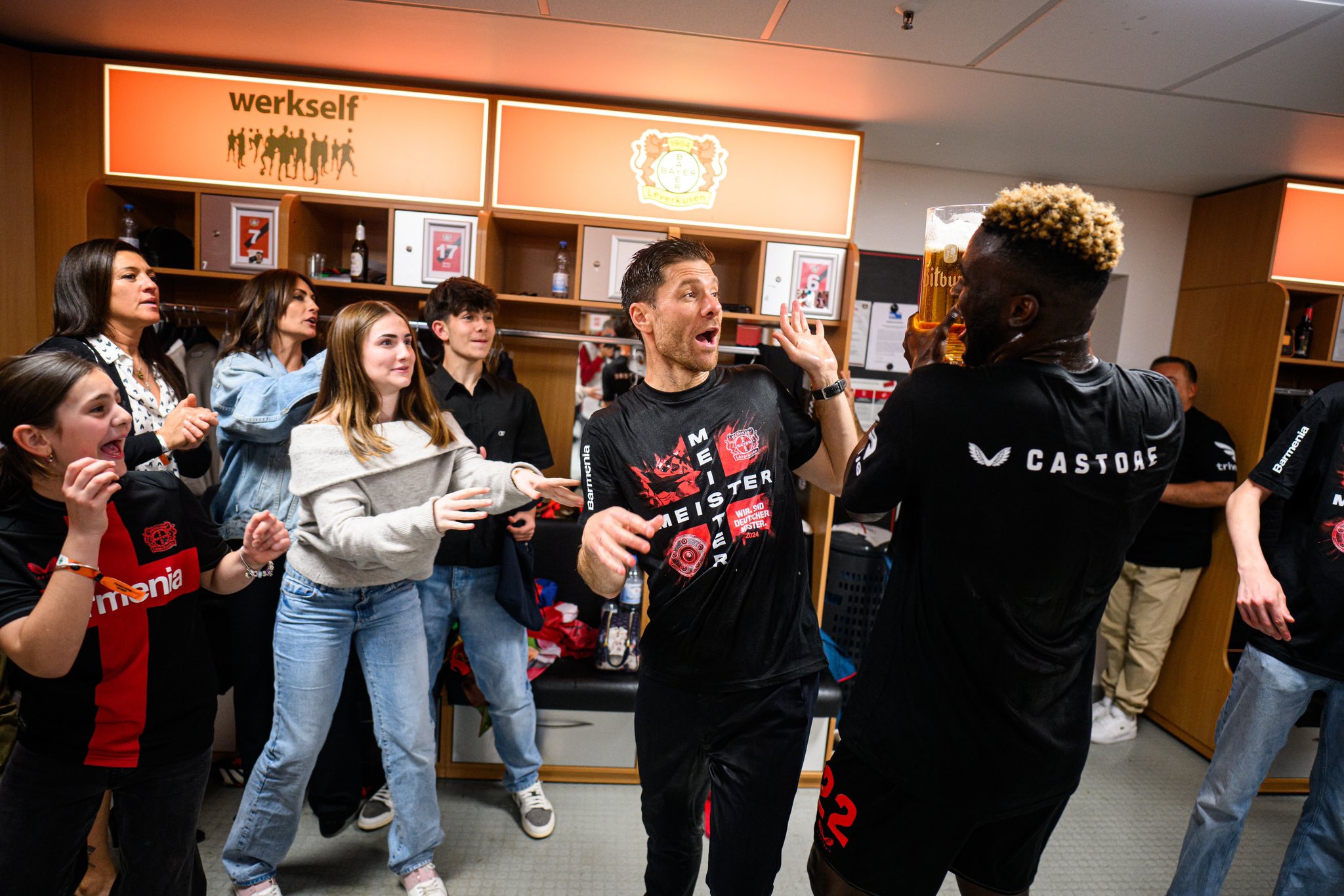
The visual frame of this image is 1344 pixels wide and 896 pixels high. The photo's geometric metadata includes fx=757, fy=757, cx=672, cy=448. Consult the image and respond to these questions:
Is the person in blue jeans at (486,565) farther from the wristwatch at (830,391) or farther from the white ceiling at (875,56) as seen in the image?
the wristwatch at (830,391)

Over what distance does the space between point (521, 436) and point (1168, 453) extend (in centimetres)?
206

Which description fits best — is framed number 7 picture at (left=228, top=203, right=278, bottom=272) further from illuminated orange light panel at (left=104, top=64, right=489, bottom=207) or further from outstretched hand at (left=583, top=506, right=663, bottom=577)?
outstretched hand at (left=583, top=506, right=663, bottom=577)

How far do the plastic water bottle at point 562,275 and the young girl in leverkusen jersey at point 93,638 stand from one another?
74.6 inches

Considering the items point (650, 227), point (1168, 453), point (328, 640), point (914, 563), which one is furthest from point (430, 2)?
point (1168, 453)

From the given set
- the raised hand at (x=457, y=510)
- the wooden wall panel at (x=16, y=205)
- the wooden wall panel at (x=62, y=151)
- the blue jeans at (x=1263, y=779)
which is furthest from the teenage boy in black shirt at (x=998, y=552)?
the wooden wall panel at (x=16, y=205)

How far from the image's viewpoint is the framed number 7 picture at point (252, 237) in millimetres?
2982

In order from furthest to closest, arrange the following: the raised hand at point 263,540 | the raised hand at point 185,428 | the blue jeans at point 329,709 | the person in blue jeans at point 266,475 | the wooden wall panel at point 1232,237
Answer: the wooden wall panel at point 1232,237
the person in blue jeans at point 266,475
the blue jeans at point 329,709
the raised hand at point 185,428
the raised hand at point 263,540

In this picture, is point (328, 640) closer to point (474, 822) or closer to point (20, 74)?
point (474, 822)

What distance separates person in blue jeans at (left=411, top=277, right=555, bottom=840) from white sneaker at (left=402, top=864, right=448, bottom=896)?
1.36 feet

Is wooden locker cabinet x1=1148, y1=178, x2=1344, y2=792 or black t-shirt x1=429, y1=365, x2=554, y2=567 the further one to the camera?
wooden locker cabinet x1=1148, y1=178, x2=1344, y2=792

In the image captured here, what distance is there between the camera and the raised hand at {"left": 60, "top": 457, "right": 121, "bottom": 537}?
124cm

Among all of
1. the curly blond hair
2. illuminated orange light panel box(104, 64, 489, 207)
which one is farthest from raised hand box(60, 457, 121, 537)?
illuminated orange light panel box(104, 64, 489, 207)

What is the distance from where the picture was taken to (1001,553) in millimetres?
1136

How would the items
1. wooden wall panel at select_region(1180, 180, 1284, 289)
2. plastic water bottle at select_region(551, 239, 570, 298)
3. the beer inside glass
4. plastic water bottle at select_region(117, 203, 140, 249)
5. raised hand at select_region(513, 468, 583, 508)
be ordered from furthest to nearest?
wooden wall panel at select_region(1180, 180, 1284, 289) < plastic water bottle at select_region(551, 239, 570, 298) < plastic water bottle at select_region(117, 203, 140, 249) < raised hand at select_region(513, 468, 583, 508) < the beer inside glass
